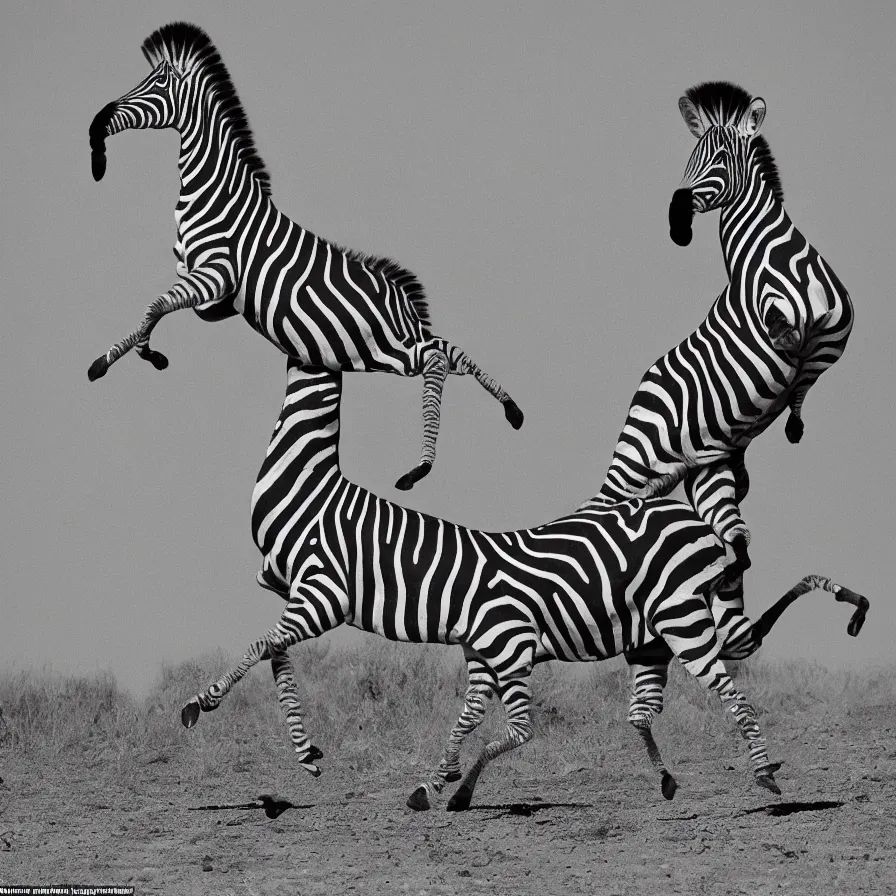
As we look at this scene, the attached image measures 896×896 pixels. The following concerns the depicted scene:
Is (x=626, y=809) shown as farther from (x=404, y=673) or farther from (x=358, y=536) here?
(x=404, y=673)

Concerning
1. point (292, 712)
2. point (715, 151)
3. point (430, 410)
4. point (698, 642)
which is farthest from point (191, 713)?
point (715, 151)

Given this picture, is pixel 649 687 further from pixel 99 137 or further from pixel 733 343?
pixel 99 137

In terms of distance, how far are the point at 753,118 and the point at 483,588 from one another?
3525mm

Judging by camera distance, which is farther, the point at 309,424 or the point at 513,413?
the point at 513,413

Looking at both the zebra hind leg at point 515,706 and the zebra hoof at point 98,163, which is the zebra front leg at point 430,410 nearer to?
the zebra hind leg at point 515,706

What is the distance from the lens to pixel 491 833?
25.8 feet

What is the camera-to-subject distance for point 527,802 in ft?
29.0

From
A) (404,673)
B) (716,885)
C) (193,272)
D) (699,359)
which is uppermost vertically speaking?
(193,272)

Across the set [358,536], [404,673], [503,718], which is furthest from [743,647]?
[404,673]

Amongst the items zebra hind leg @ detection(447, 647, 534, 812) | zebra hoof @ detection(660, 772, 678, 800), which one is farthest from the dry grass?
zebra hind leg @ detection(447, 647, 534, 812)

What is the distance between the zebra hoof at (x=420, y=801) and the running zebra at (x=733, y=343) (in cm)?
221

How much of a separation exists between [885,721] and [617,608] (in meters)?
4.79

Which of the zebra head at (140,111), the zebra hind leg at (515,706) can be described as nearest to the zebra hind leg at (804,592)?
the zebra hind leg at (515,706)

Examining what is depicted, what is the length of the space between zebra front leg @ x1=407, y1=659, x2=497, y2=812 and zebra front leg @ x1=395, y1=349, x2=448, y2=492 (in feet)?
3.77
